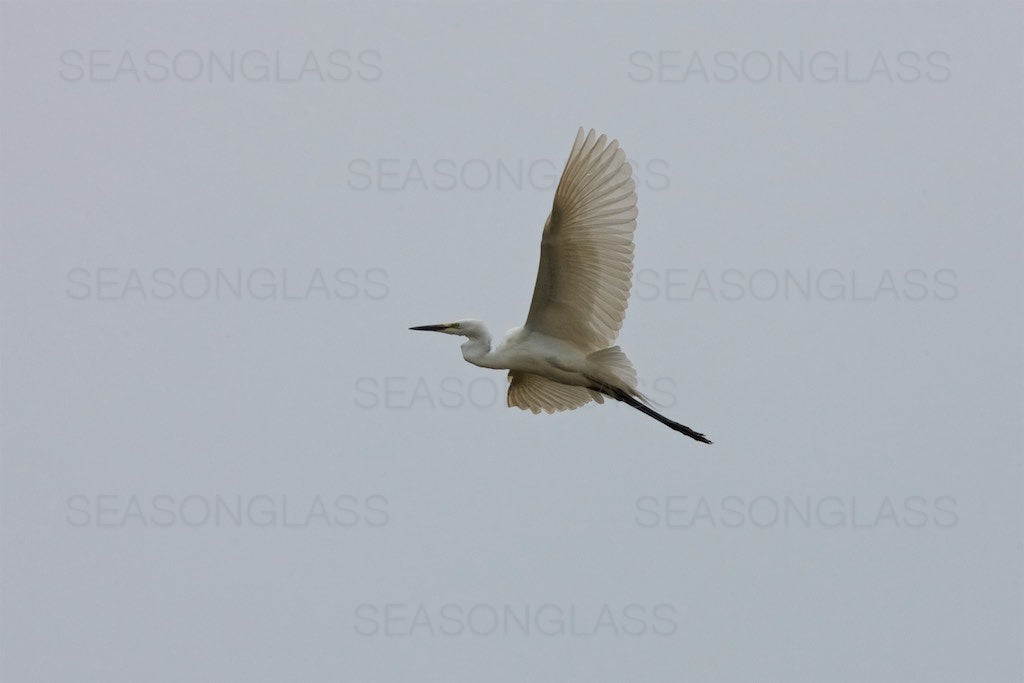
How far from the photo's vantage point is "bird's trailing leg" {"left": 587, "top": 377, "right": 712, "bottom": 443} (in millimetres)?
10727

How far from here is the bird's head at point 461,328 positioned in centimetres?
1089

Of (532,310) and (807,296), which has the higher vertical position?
(807,296)

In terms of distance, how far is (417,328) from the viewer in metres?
11.0

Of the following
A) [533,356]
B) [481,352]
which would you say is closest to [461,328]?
[481,352]

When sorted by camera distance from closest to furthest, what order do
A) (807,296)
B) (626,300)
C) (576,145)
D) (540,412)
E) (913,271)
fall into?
(576,145), (626,300), (540,412), (807,296), (913,271)

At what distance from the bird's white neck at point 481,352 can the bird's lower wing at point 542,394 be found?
0.51 m

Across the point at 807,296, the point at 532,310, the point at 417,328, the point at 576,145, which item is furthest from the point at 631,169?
the point at 807,296

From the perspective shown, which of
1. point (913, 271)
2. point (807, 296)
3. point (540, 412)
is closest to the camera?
point (540, 412)

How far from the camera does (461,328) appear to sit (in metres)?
11.0

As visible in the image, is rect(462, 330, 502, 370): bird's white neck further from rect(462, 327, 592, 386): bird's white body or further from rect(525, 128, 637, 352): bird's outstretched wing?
rect(525, 128, 637, 352): bird's outstretched wing

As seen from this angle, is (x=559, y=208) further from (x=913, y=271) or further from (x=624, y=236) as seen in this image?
(x=913, y=271)

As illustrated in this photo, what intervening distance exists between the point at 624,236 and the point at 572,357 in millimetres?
1008

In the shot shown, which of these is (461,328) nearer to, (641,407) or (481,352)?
(481,352)

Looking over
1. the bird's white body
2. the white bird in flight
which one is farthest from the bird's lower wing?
the bird's white body
